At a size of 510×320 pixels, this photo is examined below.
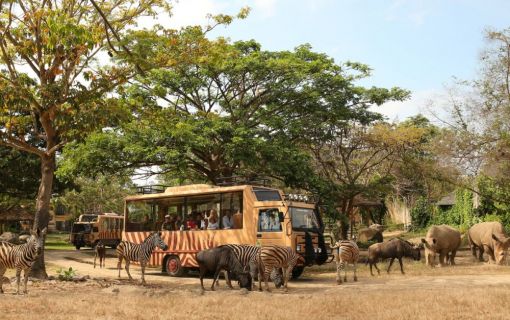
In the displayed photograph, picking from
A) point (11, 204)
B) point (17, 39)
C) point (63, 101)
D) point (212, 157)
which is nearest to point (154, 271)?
A: point (212, 157)

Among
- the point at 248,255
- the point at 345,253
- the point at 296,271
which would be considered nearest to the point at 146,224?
the point at 296,271

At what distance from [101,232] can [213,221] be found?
68.7ft

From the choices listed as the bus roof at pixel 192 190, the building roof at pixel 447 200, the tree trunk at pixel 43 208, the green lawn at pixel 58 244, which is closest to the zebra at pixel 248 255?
the bus roof at pixel 192 190

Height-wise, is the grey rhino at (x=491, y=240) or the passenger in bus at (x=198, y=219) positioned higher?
the passenger in bus at (x=198, y=219)

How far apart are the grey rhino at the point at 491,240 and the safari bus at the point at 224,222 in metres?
8.61

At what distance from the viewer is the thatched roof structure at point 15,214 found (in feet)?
151

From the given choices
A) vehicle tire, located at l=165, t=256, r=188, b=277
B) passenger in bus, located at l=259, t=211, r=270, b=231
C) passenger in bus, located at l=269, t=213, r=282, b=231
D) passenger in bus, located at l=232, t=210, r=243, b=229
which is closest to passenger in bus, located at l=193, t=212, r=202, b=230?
vehicle tire, located at l=165, t=256, r=188, b=277

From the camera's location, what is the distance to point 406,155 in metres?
35.8

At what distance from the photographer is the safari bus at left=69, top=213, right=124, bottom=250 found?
37781 mm

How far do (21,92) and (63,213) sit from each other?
75.4m

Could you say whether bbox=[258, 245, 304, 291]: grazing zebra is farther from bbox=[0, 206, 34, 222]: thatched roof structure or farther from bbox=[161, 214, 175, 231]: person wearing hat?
bbox=[0, 206, 34, 222]: thatched roof structure

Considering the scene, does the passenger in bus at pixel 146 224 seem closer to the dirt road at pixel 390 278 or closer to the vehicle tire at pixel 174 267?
the vehicle tire at pixel 174 267

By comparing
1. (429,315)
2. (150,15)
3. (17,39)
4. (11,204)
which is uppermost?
(150,15)

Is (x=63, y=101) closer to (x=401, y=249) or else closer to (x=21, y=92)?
(x=21, y=92)
